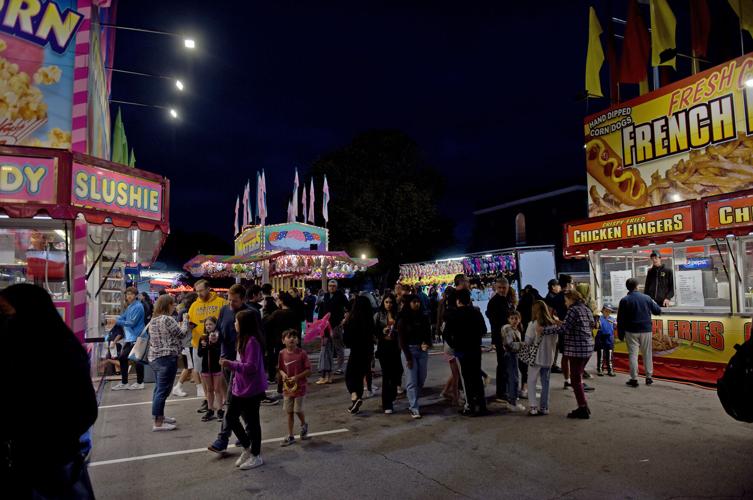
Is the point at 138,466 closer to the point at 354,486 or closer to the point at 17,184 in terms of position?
the point at 354,486

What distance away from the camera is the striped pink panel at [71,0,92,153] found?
27.3 feet

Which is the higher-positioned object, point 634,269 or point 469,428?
point 634,269

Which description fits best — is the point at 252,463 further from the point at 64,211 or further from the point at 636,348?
the point at 636,348

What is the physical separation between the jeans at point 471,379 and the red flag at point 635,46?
1052cm

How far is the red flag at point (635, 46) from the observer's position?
1340 cm

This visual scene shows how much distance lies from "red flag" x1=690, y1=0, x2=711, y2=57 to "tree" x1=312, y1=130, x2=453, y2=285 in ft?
75.4

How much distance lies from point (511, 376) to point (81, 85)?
8469 mm

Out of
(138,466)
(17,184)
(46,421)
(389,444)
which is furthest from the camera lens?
(17,184)

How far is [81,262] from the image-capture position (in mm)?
8438

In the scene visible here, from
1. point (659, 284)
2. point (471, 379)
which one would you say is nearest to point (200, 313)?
point (471, 379)

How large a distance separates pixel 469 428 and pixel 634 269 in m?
7.85

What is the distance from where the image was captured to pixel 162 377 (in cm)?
668

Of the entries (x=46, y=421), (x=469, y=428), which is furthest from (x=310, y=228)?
(x=46, y=421)

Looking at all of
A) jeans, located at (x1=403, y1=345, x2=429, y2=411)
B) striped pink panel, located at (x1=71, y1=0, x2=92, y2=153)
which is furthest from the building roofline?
striped pink panel, located at (x1=71, y1=0, x2=92, y2=153)
